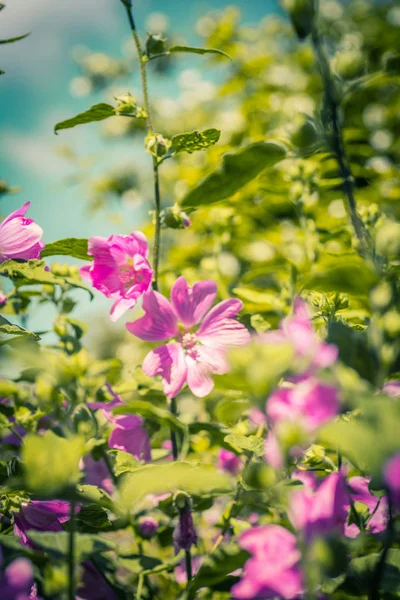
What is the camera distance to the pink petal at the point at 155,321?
804 mm

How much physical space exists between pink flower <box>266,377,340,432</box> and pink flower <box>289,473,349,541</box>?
3.1 inches

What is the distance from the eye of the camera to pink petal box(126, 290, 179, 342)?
80 centimetres

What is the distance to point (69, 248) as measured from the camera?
2.86 ft

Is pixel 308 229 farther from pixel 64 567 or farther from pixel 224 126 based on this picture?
pixel 224 126

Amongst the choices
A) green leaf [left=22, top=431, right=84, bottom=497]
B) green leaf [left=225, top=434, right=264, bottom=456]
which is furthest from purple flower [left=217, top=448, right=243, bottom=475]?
green leaf [left=22, top=431, right=84, bottom=497]

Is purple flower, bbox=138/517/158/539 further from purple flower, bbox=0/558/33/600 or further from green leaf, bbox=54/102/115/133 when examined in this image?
green leaf, bbox=54/102/115/133

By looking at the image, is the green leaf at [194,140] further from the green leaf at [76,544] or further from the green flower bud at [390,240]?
the green leaf at [76,544]

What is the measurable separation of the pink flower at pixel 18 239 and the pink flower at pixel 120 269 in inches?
3.3

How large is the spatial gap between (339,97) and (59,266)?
0.65m

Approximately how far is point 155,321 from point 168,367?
0.26ft

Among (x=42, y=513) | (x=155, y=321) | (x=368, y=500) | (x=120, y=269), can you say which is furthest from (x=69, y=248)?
(x=368, y=500)

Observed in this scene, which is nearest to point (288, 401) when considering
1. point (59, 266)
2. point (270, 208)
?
point (59, 266)

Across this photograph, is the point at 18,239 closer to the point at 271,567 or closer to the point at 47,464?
the point at 47,464

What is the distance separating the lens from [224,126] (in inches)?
111
